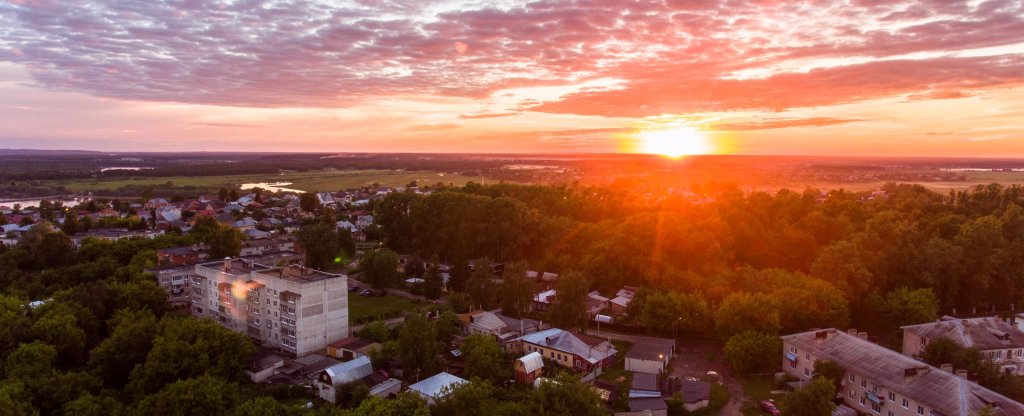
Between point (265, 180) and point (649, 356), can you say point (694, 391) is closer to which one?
point (649, 356)

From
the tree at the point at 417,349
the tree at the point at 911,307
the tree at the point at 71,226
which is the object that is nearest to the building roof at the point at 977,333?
the tree at the point at 911,307

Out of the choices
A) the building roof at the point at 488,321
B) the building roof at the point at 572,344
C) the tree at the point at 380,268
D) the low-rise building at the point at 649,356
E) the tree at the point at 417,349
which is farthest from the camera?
the tree at the point at 380,268

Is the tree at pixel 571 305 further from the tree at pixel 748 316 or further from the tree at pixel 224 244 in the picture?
the tree at pixel 224 244

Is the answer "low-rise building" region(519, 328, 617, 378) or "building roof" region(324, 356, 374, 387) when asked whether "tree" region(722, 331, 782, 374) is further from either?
"building roof" region(324, 356, 374, 387)

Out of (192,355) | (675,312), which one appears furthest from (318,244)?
(675,312)

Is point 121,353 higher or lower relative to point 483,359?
lower
